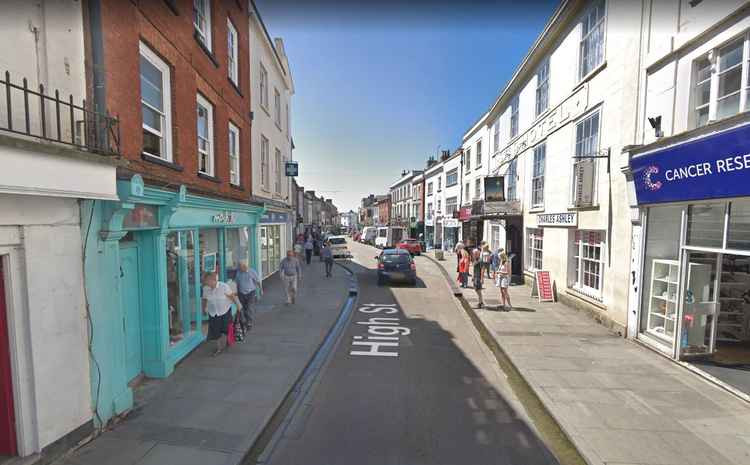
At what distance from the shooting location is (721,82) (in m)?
5.52

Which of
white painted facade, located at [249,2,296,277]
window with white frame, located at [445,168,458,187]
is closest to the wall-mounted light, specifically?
white painted facade, located at [249,2,296,277]

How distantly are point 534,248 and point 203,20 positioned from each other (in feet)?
43.1

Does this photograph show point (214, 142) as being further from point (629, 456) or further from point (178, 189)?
point (629, 456)

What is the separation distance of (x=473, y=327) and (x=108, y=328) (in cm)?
736

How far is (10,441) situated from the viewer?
3154mm

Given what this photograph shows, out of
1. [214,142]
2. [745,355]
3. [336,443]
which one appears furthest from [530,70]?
[336,443]

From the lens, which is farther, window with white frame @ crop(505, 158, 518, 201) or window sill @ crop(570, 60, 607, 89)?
window with white frame @ crop(505, 158, 518, 201)

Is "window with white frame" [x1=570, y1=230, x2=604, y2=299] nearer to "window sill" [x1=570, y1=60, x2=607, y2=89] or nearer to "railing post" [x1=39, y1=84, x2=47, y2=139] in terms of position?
"window sill" [x1=570, y1=60, x2=607, y2=89]

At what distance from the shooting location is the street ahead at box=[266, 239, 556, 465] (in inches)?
141

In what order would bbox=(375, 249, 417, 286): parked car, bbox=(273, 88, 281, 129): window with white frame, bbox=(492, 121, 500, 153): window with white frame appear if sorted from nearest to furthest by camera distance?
bbox=(375, 249, 417, 286): parked car < bbox=(273, 88, 281, 129): window with white frame < bbox=(492, 121, 500, 153): window with white frame

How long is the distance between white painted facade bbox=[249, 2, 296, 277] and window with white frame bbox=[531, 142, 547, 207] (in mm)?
10295

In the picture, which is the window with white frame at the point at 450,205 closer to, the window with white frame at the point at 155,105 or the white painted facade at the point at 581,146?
the white painted facade at the point at 581,146

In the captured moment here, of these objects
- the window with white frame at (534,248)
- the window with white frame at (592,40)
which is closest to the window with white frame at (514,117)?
the window with white frame at (534,248)

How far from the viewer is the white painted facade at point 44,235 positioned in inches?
118
